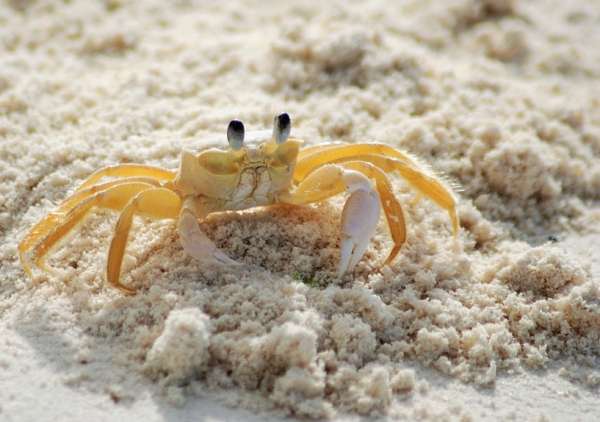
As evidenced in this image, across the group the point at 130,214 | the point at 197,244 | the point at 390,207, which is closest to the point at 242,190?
the point at 197,244

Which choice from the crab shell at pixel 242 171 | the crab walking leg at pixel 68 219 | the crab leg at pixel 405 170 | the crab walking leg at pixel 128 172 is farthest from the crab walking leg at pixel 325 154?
the crab walking leg at pixel 68 219

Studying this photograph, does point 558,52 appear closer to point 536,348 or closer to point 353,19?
point 353,19

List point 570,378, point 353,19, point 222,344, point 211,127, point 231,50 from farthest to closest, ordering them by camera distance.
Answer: point 353,19 < point 231,50 < point 211,127 < point 570,378 < point 222,344

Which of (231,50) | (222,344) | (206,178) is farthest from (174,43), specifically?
(222,344)

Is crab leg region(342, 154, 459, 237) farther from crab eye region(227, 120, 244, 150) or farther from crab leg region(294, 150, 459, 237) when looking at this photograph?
crab eye region(227, 120, 244, 150)

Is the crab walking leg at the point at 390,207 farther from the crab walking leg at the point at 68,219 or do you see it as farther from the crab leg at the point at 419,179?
the crab walking leg at the point at 68,219

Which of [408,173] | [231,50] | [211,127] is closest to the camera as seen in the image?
[408,173]

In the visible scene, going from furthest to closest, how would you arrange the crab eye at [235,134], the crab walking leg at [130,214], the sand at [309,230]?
the crab eye at [235,134] → the crab walking leg at [130,214] → the sand at [309,230]
